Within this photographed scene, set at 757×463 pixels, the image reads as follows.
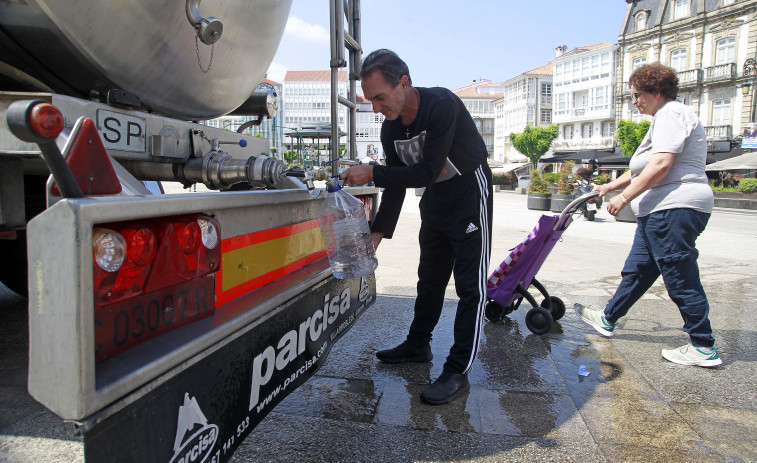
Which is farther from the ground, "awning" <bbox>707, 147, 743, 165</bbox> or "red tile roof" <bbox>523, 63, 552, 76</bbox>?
"red tile roof" <bbox>523, 63, 552, 76</bbox>

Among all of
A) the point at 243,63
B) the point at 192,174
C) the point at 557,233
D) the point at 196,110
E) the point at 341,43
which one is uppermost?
the point at 341,43

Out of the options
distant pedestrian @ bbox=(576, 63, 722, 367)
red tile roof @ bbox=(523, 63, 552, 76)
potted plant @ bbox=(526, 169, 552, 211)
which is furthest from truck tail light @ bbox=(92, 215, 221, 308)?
red tile roof @ bbox=(523, 63, 552, 76)

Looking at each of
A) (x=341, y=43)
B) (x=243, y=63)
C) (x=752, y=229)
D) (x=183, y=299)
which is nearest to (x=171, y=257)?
(x=183, y=299)

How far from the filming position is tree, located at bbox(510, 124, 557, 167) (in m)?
61.4

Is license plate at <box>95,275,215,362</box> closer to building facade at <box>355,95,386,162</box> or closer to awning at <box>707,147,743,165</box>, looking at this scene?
building facade at <box>355,95,386,162</box>

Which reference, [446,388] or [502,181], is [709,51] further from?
[446,388]

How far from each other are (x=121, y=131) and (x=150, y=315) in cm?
66

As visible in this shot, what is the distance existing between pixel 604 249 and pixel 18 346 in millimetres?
7617

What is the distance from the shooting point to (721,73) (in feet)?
137

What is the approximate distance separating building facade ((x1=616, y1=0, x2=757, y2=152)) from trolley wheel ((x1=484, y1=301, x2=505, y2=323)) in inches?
1645

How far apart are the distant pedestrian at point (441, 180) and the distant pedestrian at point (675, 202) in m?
1.07

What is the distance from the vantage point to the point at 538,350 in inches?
130

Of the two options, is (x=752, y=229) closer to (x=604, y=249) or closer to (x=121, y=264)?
(x=604, y=249)

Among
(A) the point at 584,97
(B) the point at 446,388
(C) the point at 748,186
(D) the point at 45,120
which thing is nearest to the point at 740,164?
(C) the point at 748,186
